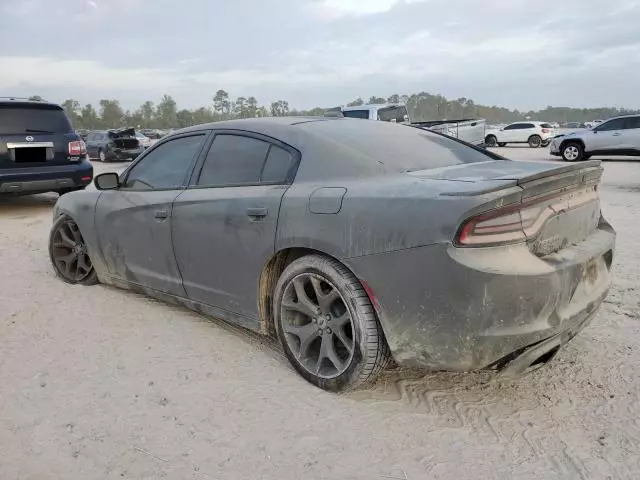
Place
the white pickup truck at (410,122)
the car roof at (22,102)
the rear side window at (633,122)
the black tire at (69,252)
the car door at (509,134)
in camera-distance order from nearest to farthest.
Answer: the black tire at (69,252) < the car roof at (22,102) < the rear side window at (633,122) < the white pickup truck at (410,122) < the car door at (509,134)

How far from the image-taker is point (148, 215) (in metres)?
3.70

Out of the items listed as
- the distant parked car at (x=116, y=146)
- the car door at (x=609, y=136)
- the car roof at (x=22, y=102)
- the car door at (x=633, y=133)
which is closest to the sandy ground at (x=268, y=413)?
the car roof at (x=22, y=102)

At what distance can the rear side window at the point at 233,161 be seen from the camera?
3.19m

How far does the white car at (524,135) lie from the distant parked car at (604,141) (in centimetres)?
955

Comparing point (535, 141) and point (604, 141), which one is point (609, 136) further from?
point (535, 141)

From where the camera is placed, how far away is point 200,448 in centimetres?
234

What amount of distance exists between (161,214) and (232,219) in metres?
0.73

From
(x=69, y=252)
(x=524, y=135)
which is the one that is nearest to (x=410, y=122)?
(x=524, y=135)

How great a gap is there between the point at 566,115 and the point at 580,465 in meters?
123

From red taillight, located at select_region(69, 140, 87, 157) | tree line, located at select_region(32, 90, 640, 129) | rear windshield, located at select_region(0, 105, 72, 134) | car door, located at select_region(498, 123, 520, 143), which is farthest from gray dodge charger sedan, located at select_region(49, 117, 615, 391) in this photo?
tree line, located at select_region(32, 90, 640, 129)

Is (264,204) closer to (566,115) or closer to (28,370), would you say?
(28,370)

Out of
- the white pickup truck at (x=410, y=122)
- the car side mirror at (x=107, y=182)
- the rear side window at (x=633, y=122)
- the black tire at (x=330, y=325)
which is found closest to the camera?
the black tire at (x=330, y=325)

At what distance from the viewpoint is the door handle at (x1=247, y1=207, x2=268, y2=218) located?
2.94 m

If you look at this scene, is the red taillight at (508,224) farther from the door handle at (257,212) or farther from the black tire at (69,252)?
the black tire at (69,252)
